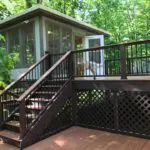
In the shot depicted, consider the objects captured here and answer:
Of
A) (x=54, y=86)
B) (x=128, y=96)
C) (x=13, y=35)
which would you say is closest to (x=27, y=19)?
(x=13, y=35)

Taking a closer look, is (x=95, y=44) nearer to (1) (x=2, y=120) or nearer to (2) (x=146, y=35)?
(1) (x=2, y=120)

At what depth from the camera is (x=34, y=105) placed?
6215mm

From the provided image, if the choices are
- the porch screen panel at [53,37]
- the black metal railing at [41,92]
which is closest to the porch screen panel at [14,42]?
the porch screen panel at [53,37]

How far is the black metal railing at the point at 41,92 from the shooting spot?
5201 mm

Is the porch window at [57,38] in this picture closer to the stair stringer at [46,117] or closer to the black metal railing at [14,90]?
the black metal railing at [14,90]

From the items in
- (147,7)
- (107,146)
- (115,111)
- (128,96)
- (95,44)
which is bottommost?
(107,146)

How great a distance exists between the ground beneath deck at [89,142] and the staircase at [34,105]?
27 cm

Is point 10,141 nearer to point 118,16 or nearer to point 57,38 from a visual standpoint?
point 57,38

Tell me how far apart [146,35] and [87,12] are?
6142mm

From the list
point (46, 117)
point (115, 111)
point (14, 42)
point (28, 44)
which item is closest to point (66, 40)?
point (28, 44)

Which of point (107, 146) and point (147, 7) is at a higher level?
point (147, 7)

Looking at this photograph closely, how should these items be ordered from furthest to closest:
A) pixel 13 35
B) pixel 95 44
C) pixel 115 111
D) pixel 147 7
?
pixel 147 7 → pixel 95 44 → pixel 13 35 → pixel 115 111

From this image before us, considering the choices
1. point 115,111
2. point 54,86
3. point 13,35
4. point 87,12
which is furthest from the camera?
point 87,12

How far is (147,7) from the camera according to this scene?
21.3 m
